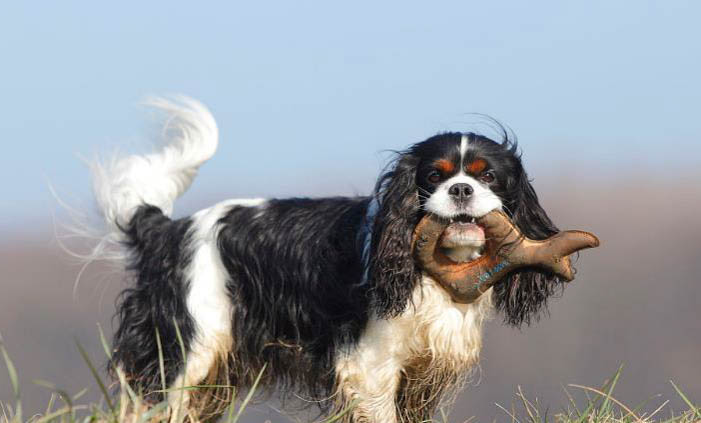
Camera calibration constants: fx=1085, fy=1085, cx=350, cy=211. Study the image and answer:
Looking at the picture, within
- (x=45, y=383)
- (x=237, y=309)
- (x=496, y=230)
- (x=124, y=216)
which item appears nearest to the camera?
(x=45, y=383)

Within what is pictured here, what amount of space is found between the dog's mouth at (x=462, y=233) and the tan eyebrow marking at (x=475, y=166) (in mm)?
221

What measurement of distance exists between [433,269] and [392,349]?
46cm

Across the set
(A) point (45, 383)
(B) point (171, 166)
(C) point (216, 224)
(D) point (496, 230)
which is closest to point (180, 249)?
(C) point (216, 224)

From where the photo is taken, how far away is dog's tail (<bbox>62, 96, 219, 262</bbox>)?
258 inches

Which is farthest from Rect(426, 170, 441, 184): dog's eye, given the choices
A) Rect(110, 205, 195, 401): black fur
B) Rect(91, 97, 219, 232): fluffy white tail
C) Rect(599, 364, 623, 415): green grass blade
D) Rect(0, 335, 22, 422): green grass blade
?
Rect(0, 335, 22, 422): green grass blade

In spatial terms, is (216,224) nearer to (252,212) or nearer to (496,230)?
(252,212)

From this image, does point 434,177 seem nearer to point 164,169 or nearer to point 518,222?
point 518,222

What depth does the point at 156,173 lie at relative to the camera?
664 cm

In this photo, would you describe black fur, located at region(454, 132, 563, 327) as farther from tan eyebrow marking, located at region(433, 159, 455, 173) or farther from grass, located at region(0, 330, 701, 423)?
grass, located at region(0, 330, 701, 423)

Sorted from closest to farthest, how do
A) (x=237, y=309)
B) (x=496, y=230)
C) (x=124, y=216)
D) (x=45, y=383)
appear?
(x=45, y=383), (x=496, y=230), (x=237, y=309), (x=124, y=216)

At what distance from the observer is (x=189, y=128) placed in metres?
6.69

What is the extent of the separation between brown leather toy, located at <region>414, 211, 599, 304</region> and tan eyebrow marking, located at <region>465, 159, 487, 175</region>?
0.23 m

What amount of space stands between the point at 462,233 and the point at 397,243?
1.02 feet

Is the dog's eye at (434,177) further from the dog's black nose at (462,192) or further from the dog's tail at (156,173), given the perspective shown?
the dog's tail at (156,173)
